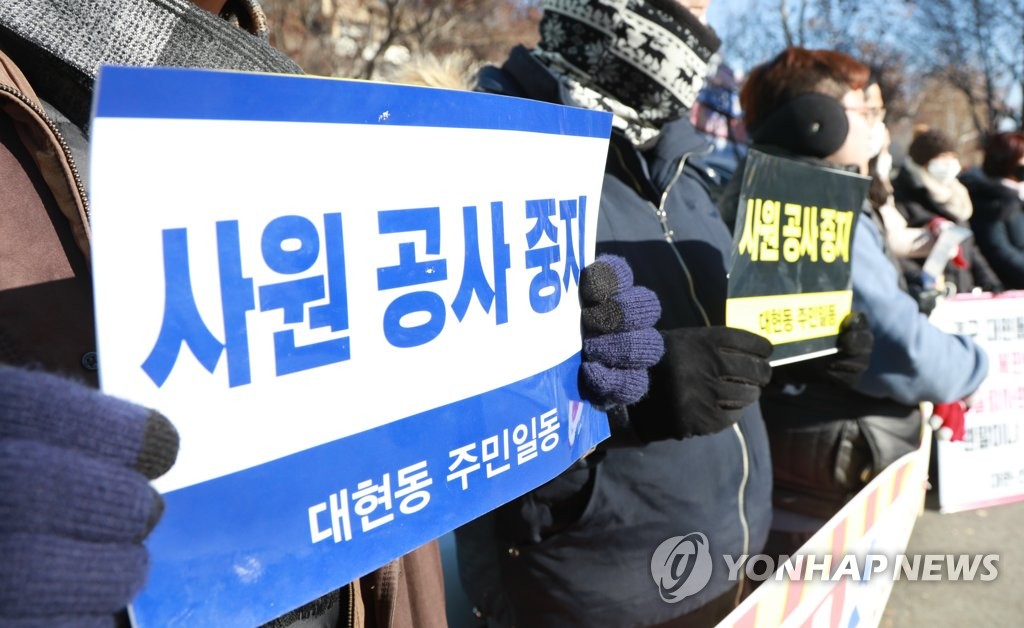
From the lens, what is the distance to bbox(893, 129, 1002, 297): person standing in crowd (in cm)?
532

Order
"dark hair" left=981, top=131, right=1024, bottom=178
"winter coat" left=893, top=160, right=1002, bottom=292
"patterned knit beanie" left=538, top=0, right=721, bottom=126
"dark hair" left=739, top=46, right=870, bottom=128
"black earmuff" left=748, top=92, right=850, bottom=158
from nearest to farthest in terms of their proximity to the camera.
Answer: "patterned knit beanie" left=538, top=0, right=721, bottom=126 < "black earmuff" left=748, top=92, right=850, bottom=158 < "dark hair" left=739, top=46, right=870, bottom=128 < "winter coat" left=893, top=160, right=1002, bottom=292 < "dark hair" left=981, top=131, right=1024, bottom=178

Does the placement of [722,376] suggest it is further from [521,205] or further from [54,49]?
[54,49]

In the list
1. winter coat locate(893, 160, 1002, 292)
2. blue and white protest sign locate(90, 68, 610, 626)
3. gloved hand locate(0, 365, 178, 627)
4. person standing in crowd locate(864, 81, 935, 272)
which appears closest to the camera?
gloved hand locate(0, 365, 178, 627)

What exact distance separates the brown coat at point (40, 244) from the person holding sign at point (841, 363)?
5.91 ft

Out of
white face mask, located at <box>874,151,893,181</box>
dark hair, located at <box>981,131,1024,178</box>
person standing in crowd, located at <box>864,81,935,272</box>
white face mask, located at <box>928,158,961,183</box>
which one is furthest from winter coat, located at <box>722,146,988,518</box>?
dark hair, located at <box>981,131,1024,178</box>

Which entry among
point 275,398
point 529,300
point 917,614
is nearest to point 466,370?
point 529,300

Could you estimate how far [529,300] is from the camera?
113 centimetres

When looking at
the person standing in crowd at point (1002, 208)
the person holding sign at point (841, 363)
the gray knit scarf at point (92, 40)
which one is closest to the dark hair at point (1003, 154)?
the person standing in crowd at point (1002, 208)

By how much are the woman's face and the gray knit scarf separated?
195 centimetres

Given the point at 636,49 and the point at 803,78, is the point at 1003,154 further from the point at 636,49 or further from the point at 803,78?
the point at 636,49

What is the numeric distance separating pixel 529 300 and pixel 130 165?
1.92 feet

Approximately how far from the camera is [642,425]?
1.57 m

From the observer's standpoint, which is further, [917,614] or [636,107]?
[917,614]

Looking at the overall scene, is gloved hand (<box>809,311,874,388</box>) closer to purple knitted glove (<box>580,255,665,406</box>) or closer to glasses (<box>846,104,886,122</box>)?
glasses (<box>846,104,886,122</box>)
